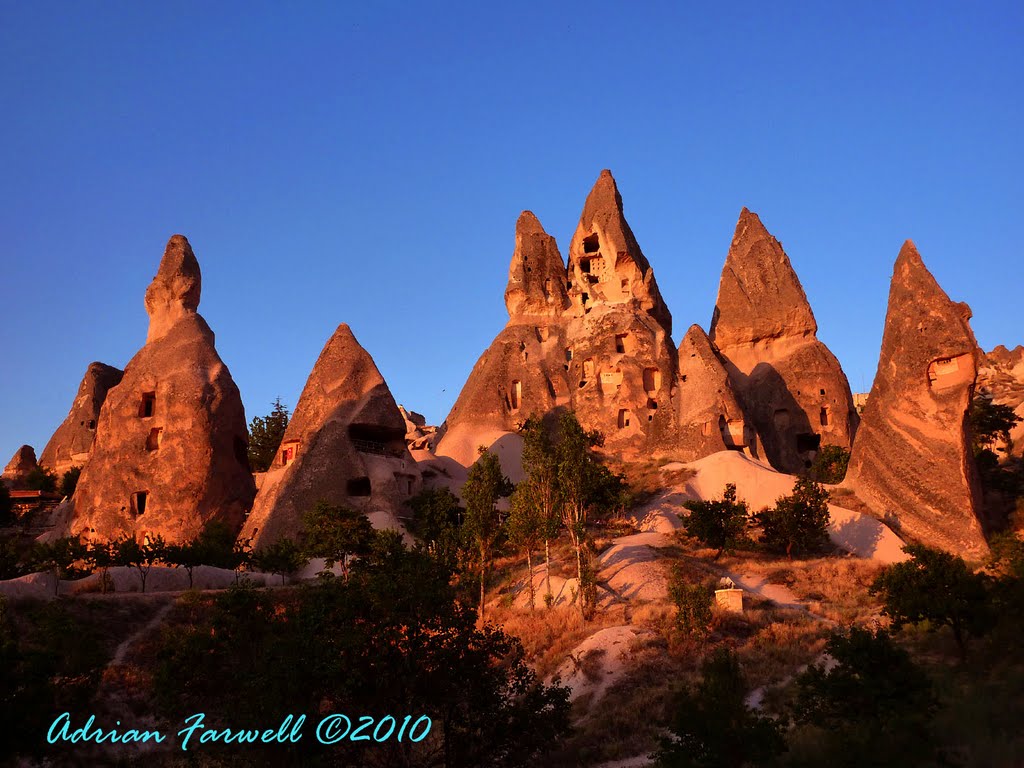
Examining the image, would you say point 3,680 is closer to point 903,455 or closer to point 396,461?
point 396,461

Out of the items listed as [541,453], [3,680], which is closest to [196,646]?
[3,680]

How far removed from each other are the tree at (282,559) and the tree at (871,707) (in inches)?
755

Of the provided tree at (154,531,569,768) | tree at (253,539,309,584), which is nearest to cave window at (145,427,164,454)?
tree at (253,539,309,584)

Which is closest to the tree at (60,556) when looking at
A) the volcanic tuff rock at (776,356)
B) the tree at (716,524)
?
the tree at (716,524)

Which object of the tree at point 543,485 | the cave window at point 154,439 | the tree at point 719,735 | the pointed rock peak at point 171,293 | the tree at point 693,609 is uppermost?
the pointed rock peak at point 171,293

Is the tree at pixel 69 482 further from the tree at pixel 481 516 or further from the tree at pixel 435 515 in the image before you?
the tree at pixel 481 516

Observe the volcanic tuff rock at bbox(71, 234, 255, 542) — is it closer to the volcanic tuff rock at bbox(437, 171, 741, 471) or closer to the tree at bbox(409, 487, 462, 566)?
the tree at bbox(409, 487, 462, 566)

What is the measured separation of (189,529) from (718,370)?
949 inches

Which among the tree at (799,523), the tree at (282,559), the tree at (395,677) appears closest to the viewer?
the tree at (395,677)

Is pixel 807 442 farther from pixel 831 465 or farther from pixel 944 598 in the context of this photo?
pixel 944 598

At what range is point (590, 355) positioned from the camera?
49500mm

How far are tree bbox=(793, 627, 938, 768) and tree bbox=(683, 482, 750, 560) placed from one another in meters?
16.9

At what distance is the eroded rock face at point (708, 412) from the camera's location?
43406 millimetres

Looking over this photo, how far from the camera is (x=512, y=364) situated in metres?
50.7
